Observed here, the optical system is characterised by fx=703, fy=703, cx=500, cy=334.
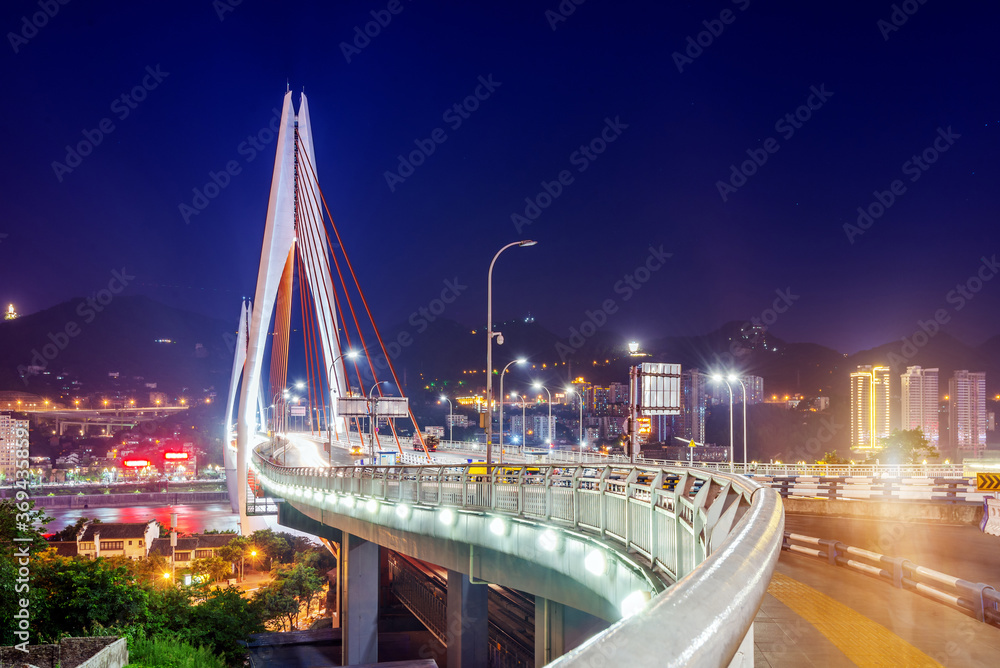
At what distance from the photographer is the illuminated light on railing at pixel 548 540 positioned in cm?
1271

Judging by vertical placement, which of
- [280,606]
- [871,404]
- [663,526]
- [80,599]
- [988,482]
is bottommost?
[280,606]

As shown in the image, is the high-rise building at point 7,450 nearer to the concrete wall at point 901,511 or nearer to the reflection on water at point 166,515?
the reflection on water at point 166,515

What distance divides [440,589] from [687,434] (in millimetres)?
92814

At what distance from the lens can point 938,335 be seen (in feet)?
607

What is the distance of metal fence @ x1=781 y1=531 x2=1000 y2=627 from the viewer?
8898mm

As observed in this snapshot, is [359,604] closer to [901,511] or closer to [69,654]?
[69,654]

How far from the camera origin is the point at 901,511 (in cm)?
2366

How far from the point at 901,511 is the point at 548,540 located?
16.6 meters

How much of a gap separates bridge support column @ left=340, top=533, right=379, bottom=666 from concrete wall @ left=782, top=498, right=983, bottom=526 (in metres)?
16.1

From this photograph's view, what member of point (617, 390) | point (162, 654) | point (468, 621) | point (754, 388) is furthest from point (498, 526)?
point (754, 388)

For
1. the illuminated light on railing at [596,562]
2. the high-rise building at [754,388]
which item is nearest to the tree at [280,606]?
the illuminated light on railing at [596,562]

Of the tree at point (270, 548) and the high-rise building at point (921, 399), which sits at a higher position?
the high-rise building at point (921, 399)

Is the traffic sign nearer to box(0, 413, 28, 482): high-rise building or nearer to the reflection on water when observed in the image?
the reflection on water

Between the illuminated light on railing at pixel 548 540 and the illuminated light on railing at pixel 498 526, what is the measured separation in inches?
62.1
